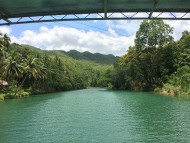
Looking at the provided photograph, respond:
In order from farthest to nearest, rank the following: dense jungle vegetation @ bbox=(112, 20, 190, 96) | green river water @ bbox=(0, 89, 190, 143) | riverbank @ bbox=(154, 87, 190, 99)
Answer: dense jungle vegetation @ bbox=(112, 20, 190, 96)
riverbank @ bbox=(154, 87, 190, 99)
green river water @ bbox=(0, 89, 190, 143)

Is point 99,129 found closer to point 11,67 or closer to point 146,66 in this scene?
point 11,67

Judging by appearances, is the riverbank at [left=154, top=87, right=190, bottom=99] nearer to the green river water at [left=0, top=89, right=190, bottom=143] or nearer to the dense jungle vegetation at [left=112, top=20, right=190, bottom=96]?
the dense jungle vegetation at [left=112, top=20, right=190, bottom=96]

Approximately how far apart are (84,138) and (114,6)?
8.86m

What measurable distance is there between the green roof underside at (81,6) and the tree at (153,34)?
6163cm

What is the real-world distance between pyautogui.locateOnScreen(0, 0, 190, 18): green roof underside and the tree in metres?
61.6

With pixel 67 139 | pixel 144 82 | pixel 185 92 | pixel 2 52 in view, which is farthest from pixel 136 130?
pixel 144 82

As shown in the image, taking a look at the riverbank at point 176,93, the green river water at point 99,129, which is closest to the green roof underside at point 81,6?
the green river water at point 99,129

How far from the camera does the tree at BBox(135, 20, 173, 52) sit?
7856 centimetres

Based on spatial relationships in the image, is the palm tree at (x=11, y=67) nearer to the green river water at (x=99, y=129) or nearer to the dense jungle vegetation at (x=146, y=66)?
the dense jungle vegetation at (x=146, y=66)

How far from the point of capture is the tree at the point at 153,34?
7856cm

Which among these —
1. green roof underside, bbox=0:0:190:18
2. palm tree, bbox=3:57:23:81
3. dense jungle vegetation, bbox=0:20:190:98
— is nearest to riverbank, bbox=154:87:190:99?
dense jungle vegetation, bbox=0:20:190:98

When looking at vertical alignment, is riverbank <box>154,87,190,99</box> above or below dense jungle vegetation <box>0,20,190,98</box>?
below

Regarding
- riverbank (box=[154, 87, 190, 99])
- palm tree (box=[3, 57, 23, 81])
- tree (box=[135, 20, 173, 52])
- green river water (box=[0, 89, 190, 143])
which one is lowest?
green river water (box=[0, 89, 190, 143])

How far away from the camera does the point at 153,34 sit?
78625 millimetres
